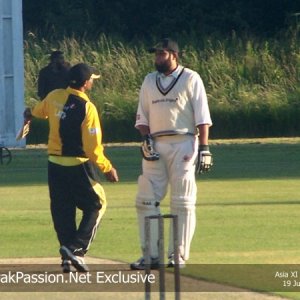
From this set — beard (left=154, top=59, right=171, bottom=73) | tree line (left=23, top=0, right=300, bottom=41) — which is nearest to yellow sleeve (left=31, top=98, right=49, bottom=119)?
beard (left=154, top=59, right=171, bottom=73)

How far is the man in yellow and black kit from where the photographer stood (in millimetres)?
11320

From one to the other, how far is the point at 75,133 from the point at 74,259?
1.06 meters

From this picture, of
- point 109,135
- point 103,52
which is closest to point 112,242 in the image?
point 109,135

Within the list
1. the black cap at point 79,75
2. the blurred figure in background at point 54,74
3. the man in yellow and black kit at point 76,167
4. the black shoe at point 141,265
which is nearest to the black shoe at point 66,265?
the man in yellow and black kit at point 76,167

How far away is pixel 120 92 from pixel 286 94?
444cm

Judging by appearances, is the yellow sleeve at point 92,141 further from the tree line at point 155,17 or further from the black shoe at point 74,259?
the tree line at point 155,17

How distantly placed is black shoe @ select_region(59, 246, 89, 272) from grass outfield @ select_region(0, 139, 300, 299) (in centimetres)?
81

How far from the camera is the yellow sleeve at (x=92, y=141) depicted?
1129cm

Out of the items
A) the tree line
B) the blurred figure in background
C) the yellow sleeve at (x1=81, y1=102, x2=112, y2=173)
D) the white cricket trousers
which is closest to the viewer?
the yellow sleeve at (x1=81, y1=102, x2=112, y2=173)

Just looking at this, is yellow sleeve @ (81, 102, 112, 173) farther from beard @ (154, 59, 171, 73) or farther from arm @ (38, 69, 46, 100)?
arm @ (38, 69, 46, 100)

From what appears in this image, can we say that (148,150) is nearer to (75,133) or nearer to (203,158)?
(203,158)

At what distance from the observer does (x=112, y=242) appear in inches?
525

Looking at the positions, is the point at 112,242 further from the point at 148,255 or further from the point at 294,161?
the point at 294,161

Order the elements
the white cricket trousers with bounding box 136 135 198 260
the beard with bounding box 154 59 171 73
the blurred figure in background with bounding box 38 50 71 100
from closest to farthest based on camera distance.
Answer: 1. the white cricket trousers with bounding box 136 135 198 260
2. the beard with bounding box 154 59 171 73
3. the blurred figure in background with bounding box 38 50 71 100
